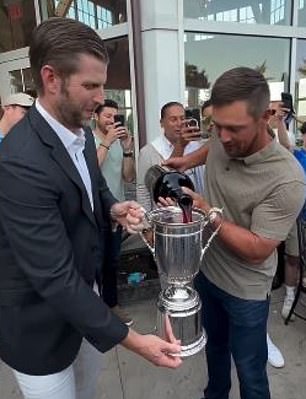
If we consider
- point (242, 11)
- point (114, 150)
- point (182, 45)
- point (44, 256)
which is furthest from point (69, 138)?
point (242, 11)

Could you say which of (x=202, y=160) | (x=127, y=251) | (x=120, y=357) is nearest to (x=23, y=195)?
(x=202, y=160)

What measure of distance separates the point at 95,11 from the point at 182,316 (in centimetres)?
395

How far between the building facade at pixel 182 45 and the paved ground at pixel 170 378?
2292 mm

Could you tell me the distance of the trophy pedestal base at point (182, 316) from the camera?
1352 millimetres

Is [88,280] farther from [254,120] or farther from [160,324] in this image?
[254,120]

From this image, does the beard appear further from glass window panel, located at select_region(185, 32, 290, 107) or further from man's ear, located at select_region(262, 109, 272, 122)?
glass window panel, located at select_region(185, 32, 290, 107)

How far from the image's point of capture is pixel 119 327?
3.57 ft

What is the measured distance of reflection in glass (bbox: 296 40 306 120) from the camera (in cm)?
464

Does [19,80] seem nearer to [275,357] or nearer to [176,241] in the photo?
[275,357]

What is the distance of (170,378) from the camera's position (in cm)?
237

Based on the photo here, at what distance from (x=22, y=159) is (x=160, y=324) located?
2.56 ft

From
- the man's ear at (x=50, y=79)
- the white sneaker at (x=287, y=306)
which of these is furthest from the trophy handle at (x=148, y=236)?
the white sneaker at (x=287, y=306)

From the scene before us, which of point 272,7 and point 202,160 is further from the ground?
point 272,7

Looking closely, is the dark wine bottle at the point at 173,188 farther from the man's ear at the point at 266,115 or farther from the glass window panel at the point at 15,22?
the glass window panel at the point at 15,22
